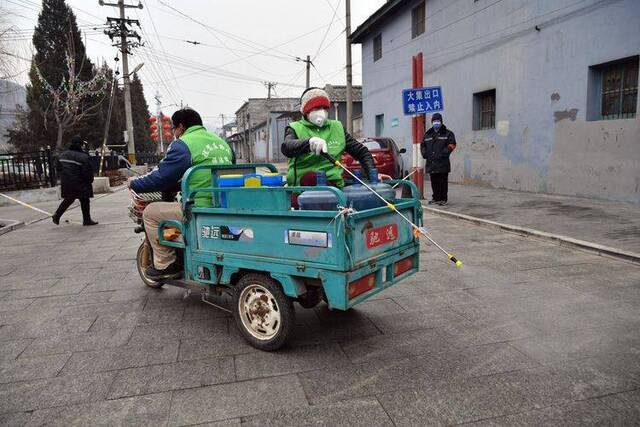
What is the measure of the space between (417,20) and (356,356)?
1708 cm

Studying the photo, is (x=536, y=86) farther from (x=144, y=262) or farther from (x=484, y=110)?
(x=144, y=262)

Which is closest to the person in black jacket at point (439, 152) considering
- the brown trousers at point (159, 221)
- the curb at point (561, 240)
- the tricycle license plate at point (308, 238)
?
the curb at point (561, 240)

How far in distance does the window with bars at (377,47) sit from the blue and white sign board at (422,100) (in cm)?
1152

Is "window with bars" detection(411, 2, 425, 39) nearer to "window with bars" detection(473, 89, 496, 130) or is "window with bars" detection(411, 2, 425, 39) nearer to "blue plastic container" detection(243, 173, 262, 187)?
"window with bars" detection(473, 89, 496, 130)

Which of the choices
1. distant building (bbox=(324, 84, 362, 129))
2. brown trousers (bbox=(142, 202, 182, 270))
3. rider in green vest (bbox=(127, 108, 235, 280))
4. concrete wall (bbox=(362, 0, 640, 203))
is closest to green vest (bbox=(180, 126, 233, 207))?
rider in green vest (bbox=(127, 108, 235, 280))

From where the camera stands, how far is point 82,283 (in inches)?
208

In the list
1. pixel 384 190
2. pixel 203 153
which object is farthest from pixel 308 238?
pixel 203 153

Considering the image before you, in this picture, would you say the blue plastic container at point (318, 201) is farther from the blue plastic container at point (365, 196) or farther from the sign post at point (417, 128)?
the sign post at point (417, 128)

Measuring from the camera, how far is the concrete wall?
30.0 ft

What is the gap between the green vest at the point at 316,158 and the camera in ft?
12.2

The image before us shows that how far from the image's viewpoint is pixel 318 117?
374 cm

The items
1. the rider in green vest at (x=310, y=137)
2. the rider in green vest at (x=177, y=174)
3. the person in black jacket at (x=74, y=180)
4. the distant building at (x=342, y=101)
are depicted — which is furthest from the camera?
the distant building at (x=342, y=101)

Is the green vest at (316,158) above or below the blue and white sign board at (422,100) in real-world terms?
below

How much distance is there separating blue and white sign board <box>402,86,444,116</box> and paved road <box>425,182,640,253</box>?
7.43 feet
